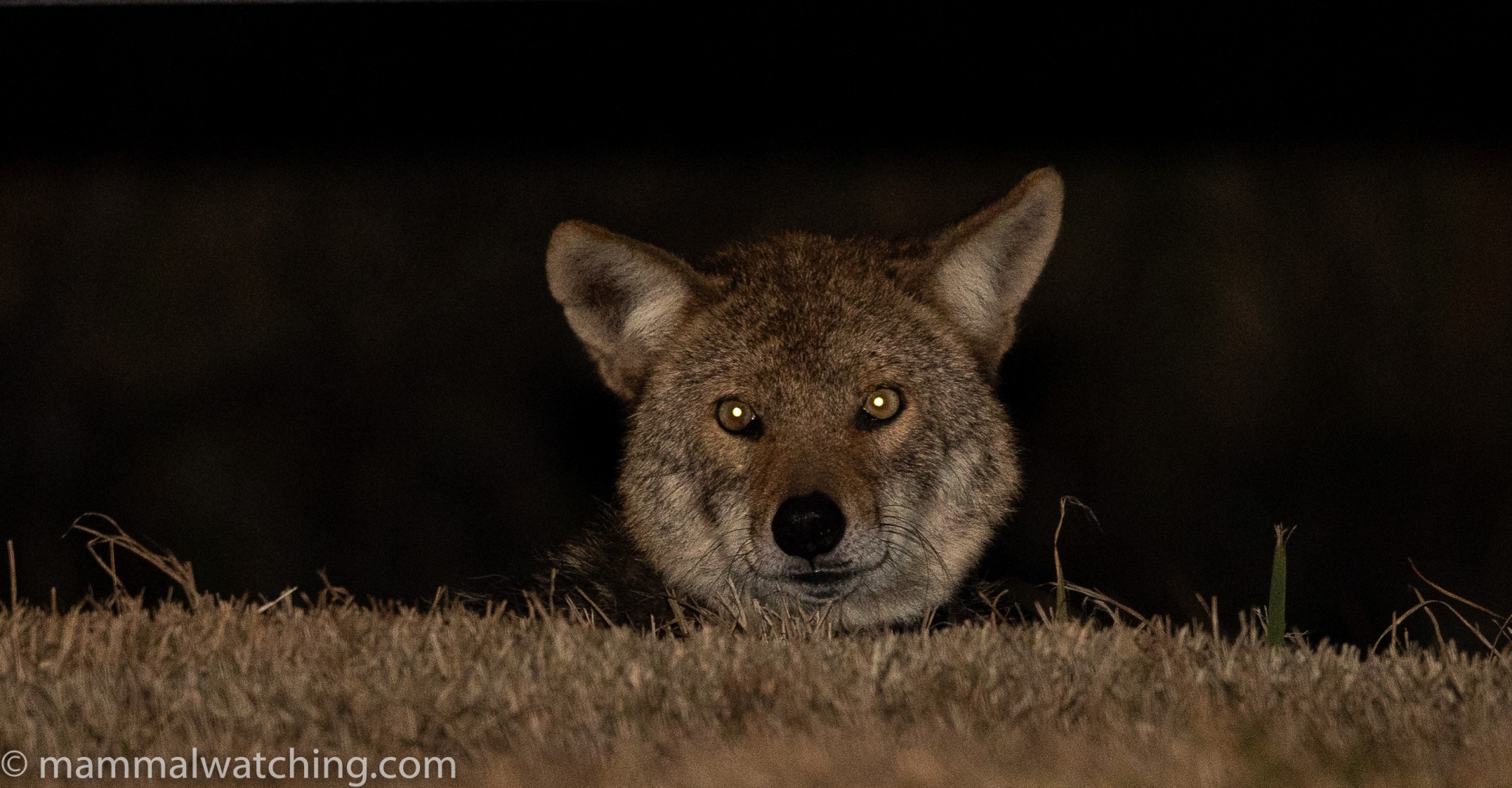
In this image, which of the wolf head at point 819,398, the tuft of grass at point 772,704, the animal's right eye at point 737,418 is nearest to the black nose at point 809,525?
the wolf head at point 819,398

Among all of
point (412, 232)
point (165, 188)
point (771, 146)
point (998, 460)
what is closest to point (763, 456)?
point (998, 460)

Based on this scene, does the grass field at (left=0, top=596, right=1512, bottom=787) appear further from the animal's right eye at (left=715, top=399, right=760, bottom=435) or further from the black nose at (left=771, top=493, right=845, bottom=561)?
the animal's right eye at (left=715, top=399, right=760, bottom=435)

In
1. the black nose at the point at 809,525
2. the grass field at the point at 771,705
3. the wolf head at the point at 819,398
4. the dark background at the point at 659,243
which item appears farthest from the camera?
the dark background at the point at 659,243

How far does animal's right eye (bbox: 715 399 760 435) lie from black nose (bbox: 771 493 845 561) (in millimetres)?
473

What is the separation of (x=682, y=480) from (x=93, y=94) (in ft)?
12.7

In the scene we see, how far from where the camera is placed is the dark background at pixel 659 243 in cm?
684

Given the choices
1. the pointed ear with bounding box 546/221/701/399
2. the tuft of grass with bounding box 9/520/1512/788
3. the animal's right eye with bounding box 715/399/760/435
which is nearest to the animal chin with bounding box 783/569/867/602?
the tuft of grass with bounding box 9/520/1512/788

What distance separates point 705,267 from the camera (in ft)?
17.4

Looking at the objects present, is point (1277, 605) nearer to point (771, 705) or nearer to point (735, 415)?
point (735, 415)

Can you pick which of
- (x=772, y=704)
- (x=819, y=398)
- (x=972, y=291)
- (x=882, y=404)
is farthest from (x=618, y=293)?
(x=772, y=704)

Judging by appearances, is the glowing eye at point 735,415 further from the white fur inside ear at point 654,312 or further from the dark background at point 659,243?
the dark background at point 659,243

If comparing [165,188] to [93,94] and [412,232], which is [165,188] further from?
[412,232]

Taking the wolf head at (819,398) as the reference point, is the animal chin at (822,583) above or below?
below

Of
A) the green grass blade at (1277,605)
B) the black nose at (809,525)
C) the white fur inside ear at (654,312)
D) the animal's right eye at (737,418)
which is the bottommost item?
the green grass blade at (1277,605)
